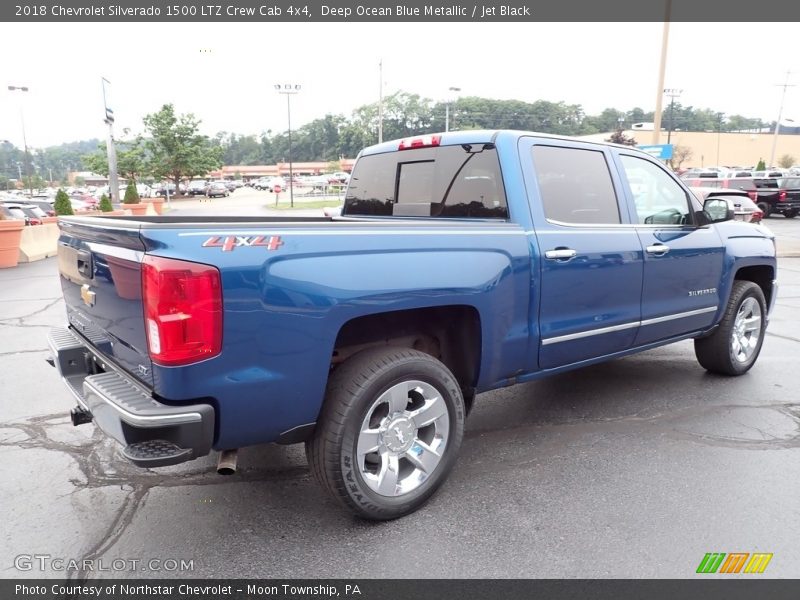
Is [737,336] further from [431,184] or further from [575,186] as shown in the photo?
[431,184]

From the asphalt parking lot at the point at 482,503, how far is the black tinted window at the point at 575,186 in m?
1.53

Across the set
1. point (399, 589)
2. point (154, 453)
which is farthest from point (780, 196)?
point (154, 453)

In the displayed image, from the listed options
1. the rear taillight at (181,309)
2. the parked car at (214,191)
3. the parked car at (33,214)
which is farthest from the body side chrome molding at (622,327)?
the parked car at (214,191)

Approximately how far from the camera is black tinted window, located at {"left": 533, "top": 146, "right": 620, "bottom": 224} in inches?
138

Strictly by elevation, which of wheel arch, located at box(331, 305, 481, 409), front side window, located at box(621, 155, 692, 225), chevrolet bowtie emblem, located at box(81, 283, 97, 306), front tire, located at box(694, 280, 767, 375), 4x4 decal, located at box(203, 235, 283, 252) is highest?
front side window, located at box(621, 155, 692, 225)

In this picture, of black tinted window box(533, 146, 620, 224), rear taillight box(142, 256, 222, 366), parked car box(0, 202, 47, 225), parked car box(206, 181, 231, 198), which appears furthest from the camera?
parked car box(206, 181, 231, 198)

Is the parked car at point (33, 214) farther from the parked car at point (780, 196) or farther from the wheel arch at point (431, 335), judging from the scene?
the parked car at point (780, 196)

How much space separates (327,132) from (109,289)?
403 feet

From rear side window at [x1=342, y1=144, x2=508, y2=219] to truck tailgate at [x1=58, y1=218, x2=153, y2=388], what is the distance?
1.95m

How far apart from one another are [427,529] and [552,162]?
2.33 metres

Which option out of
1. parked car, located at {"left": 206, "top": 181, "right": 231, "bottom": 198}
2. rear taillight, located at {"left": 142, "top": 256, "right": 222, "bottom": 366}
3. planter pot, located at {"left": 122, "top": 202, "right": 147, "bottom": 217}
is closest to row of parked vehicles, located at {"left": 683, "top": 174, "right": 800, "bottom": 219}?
planter pot, located at {"left": 122, "top": 202, "right": 147, "bottom": 217}

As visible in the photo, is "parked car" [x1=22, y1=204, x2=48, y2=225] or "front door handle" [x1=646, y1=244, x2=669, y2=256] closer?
"front door handle" [x1=646, y1=244, x2=669, y2=256]

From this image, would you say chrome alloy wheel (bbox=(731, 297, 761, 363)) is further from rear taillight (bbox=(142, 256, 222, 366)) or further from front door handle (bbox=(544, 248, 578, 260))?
rear taillight (bbox=(142, 256, 222, 366))

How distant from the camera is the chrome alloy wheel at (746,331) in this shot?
503 cm
